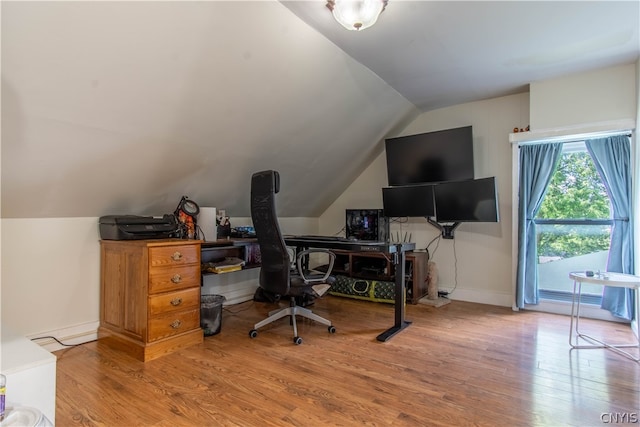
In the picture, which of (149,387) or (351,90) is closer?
(149,387)

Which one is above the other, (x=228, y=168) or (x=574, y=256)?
(x=228, y=168)

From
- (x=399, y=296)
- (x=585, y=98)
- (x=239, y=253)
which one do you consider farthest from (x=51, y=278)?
(x=585, y=98)

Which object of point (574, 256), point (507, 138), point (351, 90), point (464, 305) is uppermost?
point (351, 90)

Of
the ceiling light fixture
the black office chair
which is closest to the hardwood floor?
the black office chair

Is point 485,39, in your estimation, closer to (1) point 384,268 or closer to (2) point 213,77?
(2) point 213,77

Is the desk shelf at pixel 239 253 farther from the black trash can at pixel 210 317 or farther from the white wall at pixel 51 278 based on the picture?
the white wall at pixel 51 278

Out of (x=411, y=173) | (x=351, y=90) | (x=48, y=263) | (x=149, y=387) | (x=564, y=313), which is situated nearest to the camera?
(x=149, y=387)

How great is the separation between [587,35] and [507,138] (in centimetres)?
137

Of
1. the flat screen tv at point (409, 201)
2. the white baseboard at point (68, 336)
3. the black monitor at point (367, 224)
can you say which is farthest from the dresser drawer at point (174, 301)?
the flat screen tv at point (409, 201)

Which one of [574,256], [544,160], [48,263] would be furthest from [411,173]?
[48,263]

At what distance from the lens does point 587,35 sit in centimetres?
249

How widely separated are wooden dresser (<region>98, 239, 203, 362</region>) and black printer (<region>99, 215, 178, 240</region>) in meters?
0.06

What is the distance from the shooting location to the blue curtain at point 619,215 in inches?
119

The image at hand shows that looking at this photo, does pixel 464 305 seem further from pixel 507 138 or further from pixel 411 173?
pixel 507 138
